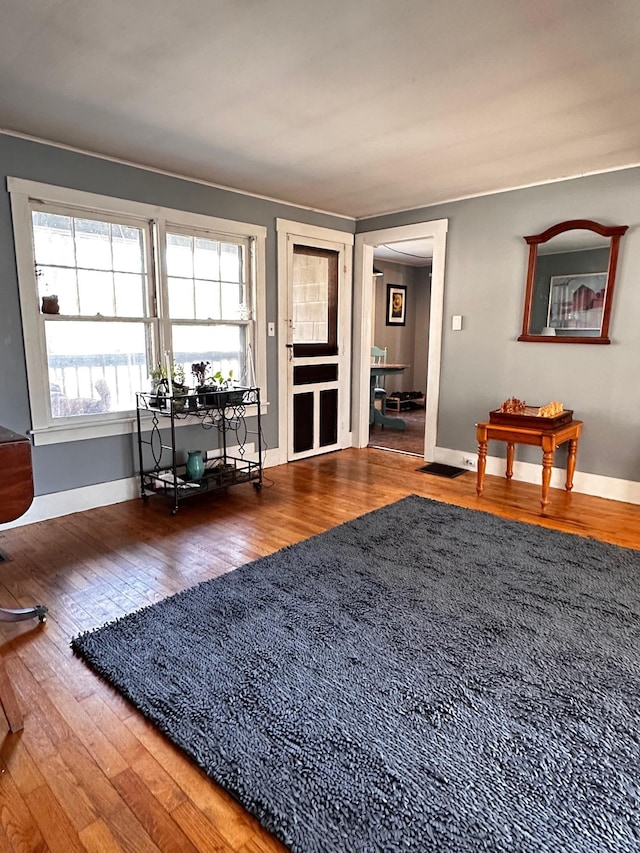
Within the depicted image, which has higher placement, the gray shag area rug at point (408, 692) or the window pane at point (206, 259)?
the window pane at point (206, 259)

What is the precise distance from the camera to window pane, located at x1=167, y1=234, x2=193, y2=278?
383 centimetres

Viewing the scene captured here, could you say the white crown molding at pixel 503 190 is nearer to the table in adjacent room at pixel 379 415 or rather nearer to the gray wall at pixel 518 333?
the gray wall at pixel 518 333

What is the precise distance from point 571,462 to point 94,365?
3.61 meters

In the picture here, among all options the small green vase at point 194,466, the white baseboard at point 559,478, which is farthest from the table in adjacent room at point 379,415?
the small green vase at point 194,466

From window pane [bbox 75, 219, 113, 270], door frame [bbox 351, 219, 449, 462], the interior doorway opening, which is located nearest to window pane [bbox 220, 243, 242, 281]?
window pane [bbox 75, 219, 113, 270]

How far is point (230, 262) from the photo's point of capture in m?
4.27

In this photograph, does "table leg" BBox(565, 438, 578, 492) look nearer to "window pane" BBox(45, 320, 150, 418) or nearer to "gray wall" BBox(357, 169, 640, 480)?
"gray wall" BBox(357, 169, 640, 480)

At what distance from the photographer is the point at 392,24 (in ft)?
6.17

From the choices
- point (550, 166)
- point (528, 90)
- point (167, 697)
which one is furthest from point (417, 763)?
point (550, 166)

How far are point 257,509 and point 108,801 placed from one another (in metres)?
2.29

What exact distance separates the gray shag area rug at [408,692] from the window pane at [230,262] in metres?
2.51

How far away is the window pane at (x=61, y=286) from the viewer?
324 centimetres

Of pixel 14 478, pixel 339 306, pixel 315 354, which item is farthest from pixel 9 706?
pixel 339 306

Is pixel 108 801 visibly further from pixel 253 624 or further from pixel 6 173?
pixel 6 173
